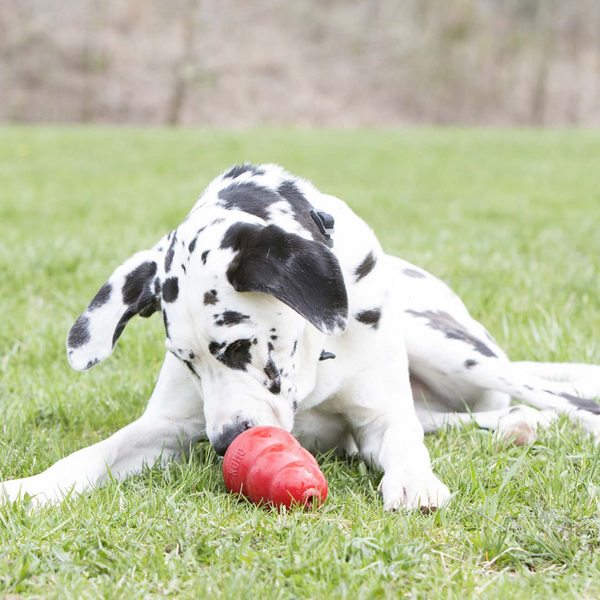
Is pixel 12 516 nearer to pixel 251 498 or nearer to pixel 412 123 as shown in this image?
pixel 251 498

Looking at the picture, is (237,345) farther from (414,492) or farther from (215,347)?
(414,492)

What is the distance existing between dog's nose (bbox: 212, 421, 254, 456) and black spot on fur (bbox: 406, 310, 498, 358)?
1.37 meters

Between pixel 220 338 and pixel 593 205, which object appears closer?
pixel 220 338

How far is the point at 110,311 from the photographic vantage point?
3.04m

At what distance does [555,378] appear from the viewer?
3.98m

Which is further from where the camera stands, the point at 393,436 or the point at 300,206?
the point at 300,206

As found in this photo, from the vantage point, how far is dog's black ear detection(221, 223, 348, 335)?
2.59m

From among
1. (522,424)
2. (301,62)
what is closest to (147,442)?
(522,424)

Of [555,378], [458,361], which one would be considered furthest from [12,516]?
[555,378]

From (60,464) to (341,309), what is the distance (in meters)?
1.14

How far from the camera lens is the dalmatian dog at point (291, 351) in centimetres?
266

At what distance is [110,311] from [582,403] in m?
2.01

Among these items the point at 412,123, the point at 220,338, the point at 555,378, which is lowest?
the point at 412,123

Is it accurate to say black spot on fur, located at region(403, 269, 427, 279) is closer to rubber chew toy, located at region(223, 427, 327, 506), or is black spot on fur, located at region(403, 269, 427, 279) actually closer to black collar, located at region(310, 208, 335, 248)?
black collar, located at region(310, 208, 335, 248)
